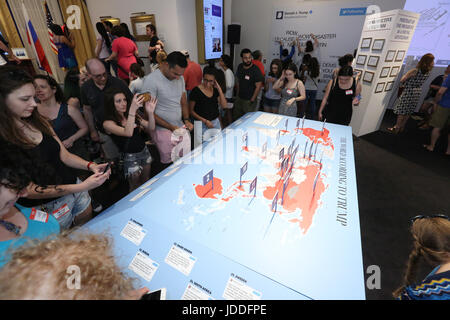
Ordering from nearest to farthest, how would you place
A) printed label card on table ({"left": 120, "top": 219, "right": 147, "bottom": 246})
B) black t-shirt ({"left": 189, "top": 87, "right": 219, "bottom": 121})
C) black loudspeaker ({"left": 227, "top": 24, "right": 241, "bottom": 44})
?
1. printed label card on table ({"left": 120, "top": 219, "right": 147, "bottom": 246})
2. black t-shirt ({"left": 189, "top": 87, "right": 219, "bottom": 121})
3. black loudspeaker ({"left": 227, "top": 24, "right": 241, "bottom": 44})

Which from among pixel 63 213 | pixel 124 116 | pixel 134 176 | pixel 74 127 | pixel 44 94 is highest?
pixel 44 94

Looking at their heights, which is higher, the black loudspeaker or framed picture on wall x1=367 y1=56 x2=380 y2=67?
the black loudspeaker

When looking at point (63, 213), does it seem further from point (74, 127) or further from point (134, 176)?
point (74, 127)

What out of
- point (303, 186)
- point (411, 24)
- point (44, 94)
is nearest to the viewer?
point (303, 186)

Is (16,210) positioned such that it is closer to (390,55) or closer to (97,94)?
(97,94)

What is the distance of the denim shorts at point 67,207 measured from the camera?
3.96 feet

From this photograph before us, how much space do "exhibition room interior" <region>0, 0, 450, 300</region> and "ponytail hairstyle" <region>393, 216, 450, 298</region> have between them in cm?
1

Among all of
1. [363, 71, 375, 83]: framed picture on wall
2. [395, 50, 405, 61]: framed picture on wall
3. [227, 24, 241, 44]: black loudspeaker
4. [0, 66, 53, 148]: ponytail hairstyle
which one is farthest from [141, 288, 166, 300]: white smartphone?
[227, 24, 241, 44]: black loudspeaker

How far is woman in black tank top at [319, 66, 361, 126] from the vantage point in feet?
8.87

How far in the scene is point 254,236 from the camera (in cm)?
105

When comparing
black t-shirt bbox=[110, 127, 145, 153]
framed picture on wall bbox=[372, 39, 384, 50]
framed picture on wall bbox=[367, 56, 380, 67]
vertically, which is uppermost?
framed picture on wall bbox=[372, 39, 384, 50]

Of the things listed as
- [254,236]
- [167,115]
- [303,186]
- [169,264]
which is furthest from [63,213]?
[303,186]

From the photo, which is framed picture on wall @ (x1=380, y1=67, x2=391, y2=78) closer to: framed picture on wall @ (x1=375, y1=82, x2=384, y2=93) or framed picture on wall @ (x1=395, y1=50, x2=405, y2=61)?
framed picture on wall @ (x1=375, y1=82, x2=384, y2=93)

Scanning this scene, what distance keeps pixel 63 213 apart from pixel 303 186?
59.7 inches
